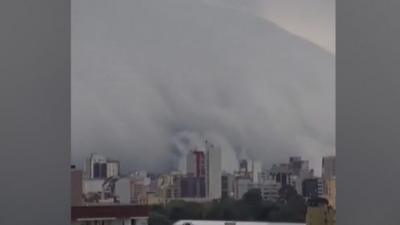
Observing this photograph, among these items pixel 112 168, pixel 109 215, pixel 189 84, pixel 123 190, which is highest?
pixel 189 84

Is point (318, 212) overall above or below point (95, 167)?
below

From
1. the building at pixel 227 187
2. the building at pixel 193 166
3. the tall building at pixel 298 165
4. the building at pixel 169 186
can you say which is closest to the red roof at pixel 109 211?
the building at pixel 169 186

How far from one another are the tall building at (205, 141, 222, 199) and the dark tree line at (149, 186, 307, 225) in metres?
0.05

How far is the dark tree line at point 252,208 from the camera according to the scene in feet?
8.88

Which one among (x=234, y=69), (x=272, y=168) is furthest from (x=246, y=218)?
(x=234, y=69)

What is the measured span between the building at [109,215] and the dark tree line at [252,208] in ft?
0.63

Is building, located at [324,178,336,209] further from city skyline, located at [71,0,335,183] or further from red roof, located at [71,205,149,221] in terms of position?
red roof, located at [71,205,149,221]

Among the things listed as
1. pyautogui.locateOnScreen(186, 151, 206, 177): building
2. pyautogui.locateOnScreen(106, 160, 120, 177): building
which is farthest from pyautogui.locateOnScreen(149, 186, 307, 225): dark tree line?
pyautogui.locateOnScreen(106, 160, 120, 177): building

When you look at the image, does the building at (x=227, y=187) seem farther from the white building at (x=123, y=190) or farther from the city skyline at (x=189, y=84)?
the white building at (x=123, y=190)

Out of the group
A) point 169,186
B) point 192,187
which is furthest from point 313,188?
point 169,186

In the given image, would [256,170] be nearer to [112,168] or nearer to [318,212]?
[318,212]

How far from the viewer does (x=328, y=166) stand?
2641mm

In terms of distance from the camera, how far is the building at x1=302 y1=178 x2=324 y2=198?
8.65ft

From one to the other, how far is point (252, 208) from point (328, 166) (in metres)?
0.43
